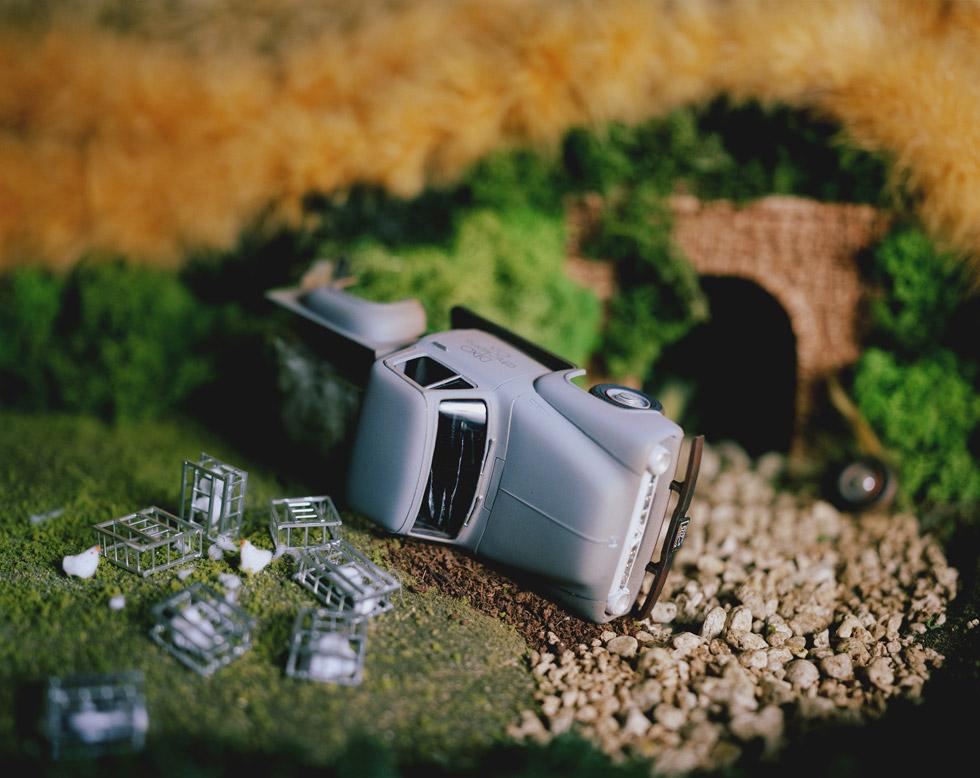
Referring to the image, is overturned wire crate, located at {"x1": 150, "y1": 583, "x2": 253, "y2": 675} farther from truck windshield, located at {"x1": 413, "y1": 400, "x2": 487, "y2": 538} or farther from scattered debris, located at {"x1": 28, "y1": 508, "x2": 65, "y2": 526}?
scattered debris, located at {"x1": 28, "y1": 508, "x2": 65, "y2": 526}

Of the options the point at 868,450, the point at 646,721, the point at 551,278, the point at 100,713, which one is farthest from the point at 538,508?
the point at 868,450

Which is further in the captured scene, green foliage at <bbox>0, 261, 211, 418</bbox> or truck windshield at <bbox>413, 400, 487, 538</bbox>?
green foliage at <bbox>0, 261, 211, 418</bbox>

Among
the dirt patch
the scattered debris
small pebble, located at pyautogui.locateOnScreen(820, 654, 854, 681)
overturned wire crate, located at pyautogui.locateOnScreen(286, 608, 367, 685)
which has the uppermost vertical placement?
small pebble, located at pyautogui.locateOnScreen(820, 654, 854, 681)

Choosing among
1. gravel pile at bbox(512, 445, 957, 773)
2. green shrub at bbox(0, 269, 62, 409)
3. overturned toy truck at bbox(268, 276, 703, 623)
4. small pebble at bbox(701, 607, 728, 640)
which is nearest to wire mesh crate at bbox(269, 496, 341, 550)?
overturned toy truck at bbox(268, 276, 703, 623)

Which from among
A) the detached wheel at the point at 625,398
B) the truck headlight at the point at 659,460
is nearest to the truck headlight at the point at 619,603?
the truck headlight at the point at 659,460

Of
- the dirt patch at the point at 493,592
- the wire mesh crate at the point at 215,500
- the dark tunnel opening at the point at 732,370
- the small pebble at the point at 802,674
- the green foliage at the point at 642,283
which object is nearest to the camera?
the small pebble at the point at 802,674

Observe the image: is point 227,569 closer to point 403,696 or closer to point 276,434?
point 403,696

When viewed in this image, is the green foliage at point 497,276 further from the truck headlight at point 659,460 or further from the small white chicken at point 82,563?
the small white chicken at point 82,563
